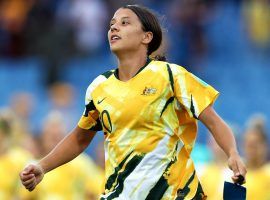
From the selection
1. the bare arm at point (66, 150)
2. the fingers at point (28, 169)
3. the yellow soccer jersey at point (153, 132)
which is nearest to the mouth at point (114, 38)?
the yellow soccer jersey at point (153, 132)

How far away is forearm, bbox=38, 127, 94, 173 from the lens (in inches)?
299

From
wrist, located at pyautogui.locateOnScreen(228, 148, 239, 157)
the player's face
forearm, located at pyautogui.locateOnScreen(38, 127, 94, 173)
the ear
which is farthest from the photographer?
forearm, located at pyautogui.locateOnScreen(38, 127, 94, 173)

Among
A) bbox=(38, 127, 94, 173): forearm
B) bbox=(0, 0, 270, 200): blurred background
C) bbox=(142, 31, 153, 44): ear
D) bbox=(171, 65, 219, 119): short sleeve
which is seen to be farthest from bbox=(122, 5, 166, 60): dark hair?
bbox=(0, 0, 270, 200): blurred background

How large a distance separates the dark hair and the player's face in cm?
3

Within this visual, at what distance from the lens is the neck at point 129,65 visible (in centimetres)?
741

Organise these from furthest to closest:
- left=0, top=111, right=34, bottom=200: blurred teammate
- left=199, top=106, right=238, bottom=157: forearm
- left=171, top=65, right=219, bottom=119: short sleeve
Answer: left=0, top=111, right=34, bottom=200: blurred teammate
left=171, top=65, right=219, bottom=119: short sleeve
left=199, top=106, right=238, bottom=157: forearm

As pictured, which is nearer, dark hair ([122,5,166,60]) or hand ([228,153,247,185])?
hand ([228,153,247,185])

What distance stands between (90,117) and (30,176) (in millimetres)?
639

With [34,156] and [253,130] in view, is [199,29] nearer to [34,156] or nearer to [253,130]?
[34,156]

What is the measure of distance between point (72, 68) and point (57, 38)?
2.44 feet

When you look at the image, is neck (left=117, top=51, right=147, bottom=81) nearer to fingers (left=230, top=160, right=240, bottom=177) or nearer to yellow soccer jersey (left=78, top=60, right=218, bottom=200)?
yellow soccer jersey (left=78, top=60, right=218, bottom=200)

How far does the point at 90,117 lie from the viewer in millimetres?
7629

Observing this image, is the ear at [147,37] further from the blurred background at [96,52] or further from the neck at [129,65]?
the blurred background at [96,52]

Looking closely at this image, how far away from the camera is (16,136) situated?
13.2 metres
